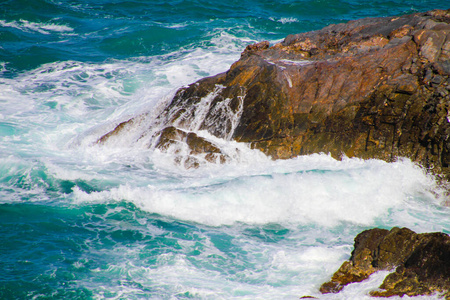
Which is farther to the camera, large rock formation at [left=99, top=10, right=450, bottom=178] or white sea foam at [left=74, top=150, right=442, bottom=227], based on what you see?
large rock formation at [left=99, top=10, right=450, bottom=178]

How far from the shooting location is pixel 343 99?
8102 mm

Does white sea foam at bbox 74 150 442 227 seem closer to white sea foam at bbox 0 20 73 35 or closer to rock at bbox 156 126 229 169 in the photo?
rock at bbox 156 126 229 169

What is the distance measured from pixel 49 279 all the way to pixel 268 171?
454 cm

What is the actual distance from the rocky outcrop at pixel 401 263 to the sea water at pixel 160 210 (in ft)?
0.57

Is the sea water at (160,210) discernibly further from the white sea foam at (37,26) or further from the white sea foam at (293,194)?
the white sea foam at (37,26)

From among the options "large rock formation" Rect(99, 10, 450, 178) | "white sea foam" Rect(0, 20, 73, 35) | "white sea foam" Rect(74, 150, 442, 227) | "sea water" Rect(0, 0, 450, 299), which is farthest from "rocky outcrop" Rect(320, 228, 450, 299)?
"white sea foam" Rect(0, 20, 73, 35)

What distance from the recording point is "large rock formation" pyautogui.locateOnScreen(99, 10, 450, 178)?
301 inches

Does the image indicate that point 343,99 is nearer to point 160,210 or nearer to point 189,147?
point 189,147

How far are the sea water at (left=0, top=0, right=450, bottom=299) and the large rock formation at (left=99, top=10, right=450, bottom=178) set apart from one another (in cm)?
37

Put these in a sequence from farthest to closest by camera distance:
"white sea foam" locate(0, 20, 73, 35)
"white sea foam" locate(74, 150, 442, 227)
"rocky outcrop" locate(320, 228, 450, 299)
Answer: "white sea foam" locate(0, 20, 73, 35)
"white sea foam" locate(74, 150, 442, 227)
"rocky outcrop" locate(320, 228, 450, 299)

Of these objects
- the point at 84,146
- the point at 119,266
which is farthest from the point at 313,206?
the point at 84,146

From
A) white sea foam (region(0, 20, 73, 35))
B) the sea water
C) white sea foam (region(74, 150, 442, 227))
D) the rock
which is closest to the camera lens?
the sea water

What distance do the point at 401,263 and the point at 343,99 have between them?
4290mm

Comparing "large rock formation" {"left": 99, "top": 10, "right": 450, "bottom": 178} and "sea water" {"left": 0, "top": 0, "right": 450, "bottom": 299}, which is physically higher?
"large rock formation" {"left": 99, "top": 10, "right": 450, "bottom": 178}
